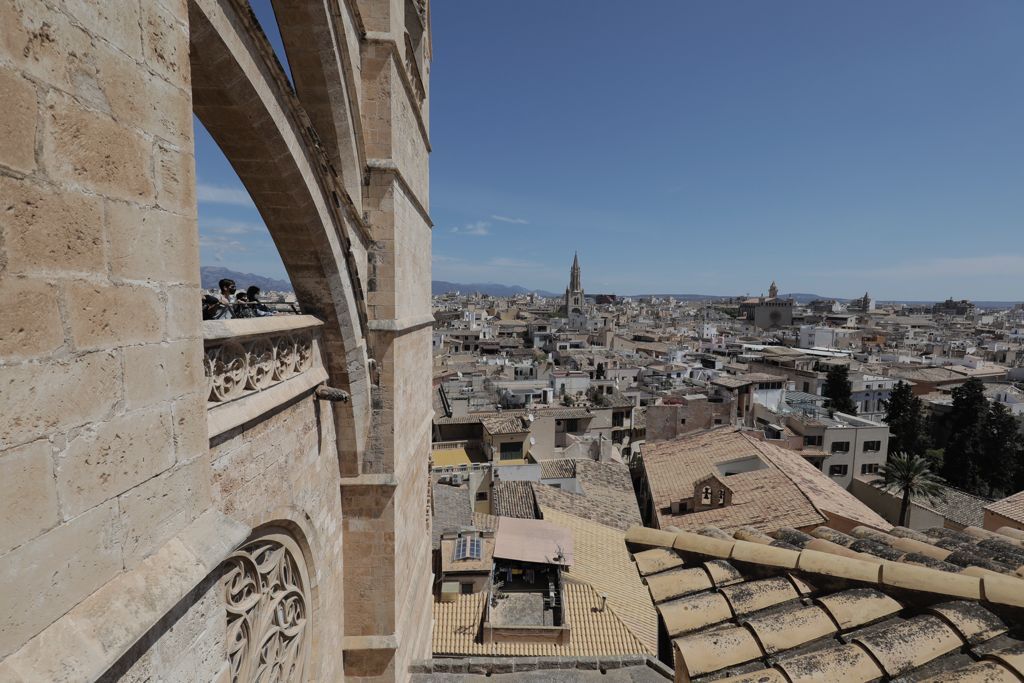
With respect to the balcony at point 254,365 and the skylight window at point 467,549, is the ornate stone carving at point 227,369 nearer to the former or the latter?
the balcony at point 254,365

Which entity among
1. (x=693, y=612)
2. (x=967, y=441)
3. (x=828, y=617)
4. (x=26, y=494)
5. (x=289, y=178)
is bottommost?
(x=967, y=441)

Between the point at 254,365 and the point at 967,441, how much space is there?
132ft

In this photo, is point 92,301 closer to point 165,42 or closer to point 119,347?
point 119,347

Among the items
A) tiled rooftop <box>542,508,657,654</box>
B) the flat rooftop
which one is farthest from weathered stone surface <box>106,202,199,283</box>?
the flat rooftop

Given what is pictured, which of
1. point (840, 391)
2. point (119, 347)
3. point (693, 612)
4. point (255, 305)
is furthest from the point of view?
point (840, 391)

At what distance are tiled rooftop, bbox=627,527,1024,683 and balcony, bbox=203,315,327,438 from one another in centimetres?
292

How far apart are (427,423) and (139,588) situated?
6.36 meters

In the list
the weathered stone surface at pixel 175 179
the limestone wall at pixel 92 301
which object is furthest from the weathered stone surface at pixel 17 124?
the weathered stone surface at pixel 175 179

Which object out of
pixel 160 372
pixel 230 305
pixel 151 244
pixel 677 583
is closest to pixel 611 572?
pixel 677 583

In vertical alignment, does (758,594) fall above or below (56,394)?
below

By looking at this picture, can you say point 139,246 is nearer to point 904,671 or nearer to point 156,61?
point 156,61

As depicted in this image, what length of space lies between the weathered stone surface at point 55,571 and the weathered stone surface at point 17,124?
1.01 metres

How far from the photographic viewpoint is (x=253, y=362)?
11.3ft

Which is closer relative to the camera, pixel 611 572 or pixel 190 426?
pixel 190 426
